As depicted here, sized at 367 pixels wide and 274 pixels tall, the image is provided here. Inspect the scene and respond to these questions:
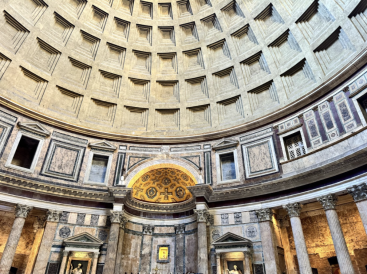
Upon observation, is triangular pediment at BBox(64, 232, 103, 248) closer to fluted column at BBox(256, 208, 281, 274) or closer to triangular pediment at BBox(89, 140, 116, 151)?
triangular pediment at BBox(89, 140, 116, 151)

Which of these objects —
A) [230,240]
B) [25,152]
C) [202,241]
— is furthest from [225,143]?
[25,152]

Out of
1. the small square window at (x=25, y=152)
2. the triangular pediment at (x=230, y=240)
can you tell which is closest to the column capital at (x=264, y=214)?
the triangular pediment at (x=230, y=240)

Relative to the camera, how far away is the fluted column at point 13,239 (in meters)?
13.1

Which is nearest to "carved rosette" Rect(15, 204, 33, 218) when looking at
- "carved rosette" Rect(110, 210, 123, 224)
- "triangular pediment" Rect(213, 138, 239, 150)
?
"carved rosette" Rect(110, 210, 123, 224)

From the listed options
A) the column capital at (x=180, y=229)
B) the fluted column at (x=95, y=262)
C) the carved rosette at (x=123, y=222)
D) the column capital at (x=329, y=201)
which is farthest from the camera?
the column capital at (x=180, y=229)

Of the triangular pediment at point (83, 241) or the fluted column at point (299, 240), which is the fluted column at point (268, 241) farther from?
the triangular pediment at point (83, 241)

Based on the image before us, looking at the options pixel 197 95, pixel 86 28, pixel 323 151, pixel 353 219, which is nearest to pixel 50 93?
pixel 86 28

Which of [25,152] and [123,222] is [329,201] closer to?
[123,222]

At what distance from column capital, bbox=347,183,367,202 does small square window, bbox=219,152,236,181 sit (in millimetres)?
7257

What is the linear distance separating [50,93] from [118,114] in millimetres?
5143

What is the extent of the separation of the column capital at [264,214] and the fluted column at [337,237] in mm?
2825

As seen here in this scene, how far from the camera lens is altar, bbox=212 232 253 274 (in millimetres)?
13977

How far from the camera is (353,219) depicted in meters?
15.5

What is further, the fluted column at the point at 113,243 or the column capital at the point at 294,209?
the fluted column at the point at 113,243
